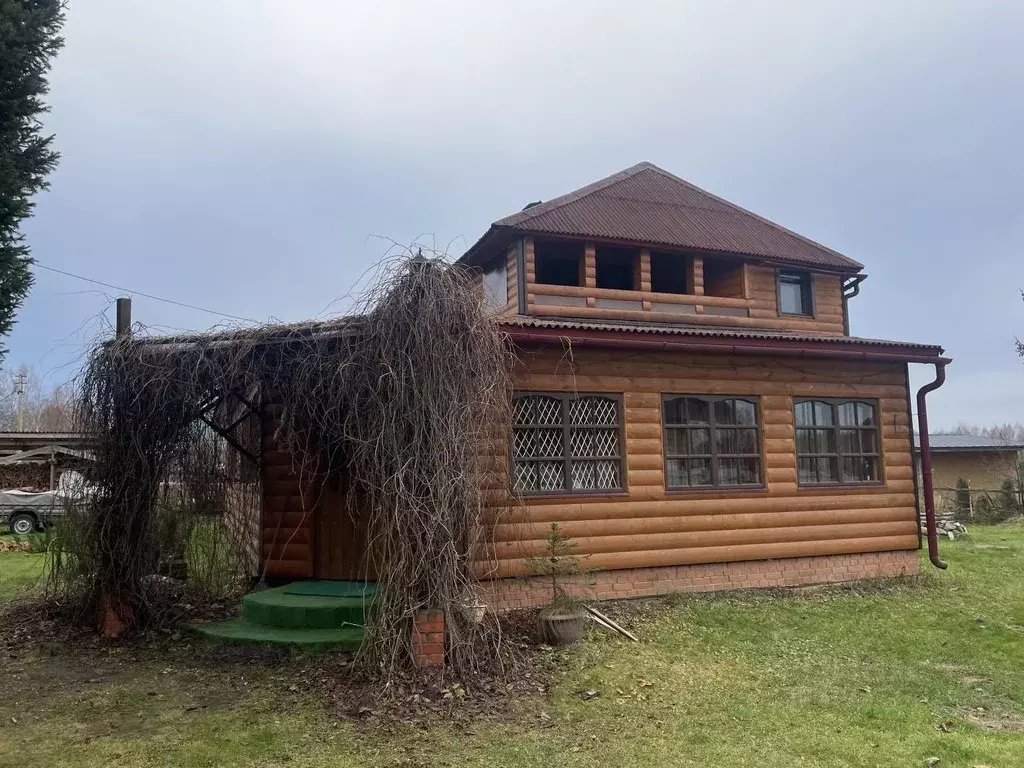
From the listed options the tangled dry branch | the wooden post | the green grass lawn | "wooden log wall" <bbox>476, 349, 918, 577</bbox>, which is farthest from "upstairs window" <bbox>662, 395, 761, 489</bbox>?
the wooden post

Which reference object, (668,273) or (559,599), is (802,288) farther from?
(559,599)

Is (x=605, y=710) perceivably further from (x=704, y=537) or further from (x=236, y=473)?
(x=236, y=473)

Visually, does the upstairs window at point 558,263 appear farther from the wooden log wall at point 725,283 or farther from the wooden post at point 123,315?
the wooden post at point 123,315

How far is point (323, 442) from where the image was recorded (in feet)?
27.7

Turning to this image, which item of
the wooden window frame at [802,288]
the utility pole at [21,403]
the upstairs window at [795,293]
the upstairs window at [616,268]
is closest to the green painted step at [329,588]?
the upstairs window at [616,268]

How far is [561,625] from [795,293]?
8927 millimetres

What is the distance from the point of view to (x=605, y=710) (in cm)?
554

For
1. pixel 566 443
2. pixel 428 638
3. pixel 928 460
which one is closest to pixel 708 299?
pixel 928 460

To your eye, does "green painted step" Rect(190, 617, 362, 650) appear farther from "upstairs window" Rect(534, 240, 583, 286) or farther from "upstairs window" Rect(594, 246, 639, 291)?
"upstairs window" Rect(594, 246, 639, 291)

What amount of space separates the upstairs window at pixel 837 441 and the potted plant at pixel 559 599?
3.73 m

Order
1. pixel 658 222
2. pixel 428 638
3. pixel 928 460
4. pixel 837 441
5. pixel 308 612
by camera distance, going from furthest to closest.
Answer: pixel 658 222
pixel 928 460
pixel 837 441
pixel 308 612
pixel 428 638

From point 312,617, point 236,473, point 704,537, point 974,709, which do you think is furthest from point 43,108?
point 974,709

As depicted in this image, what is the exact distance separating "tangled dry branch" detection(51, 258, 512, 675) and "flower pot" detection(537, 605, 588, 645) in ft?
2.82

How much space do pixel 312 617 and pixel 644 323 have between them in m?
6.85
